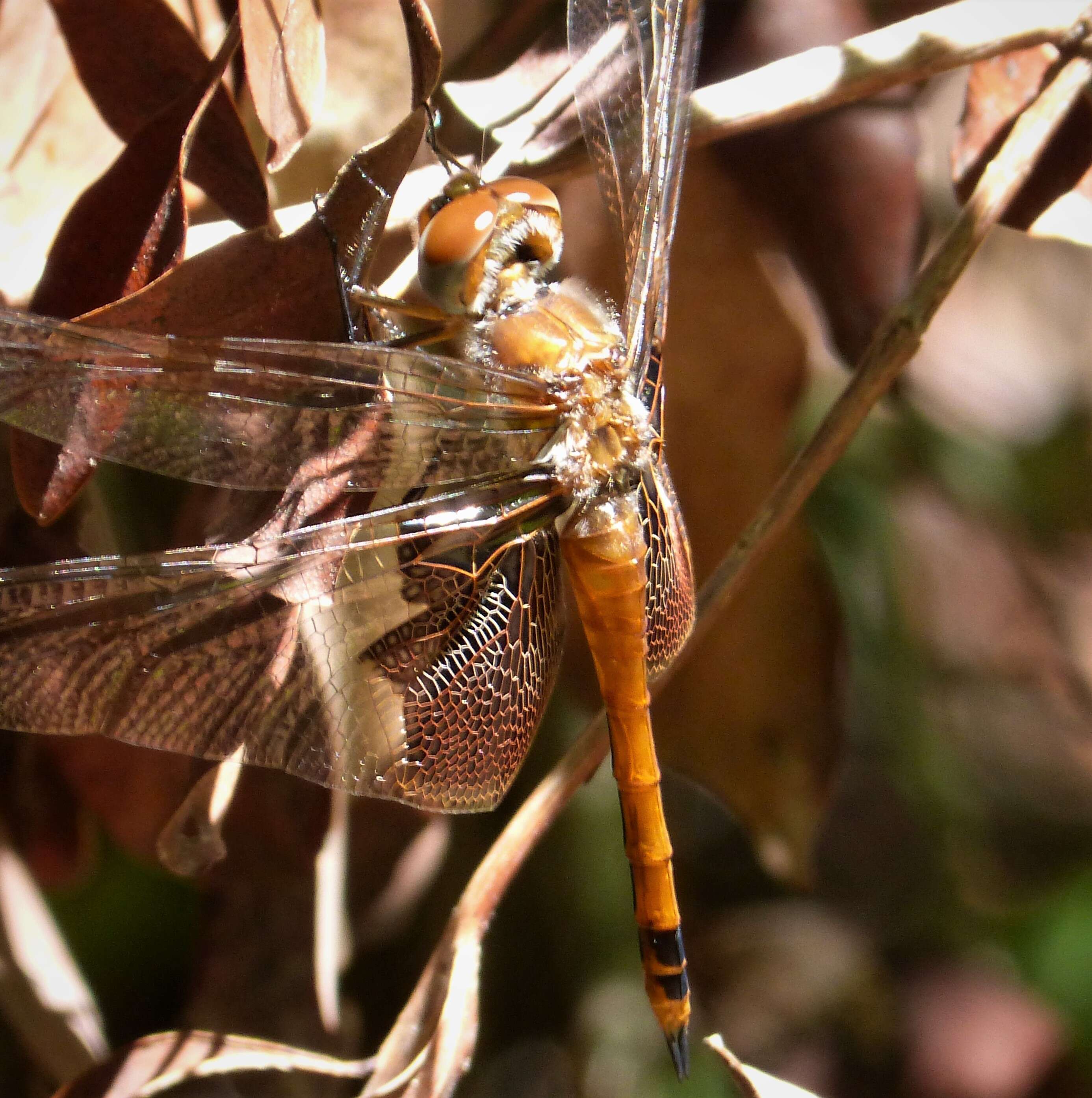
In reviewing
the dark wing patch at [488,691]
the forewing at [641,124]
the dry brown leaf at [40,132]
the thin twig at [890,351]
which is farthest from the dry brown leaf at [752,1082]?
the dry brown leaf at [40,132]

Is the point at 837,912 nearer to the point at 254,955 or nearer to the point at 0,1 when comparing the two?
the point at 254,955

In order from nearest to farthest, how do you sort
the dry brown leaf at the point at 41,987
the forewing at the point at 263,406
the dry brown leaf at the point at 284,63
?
the forewing at the point at 263,406, the dry brown leaf at the point at 284,63, the dry brown leaf at the point at 41,987

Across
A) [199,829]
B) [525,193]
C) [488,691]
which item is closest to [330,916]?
[199,829]

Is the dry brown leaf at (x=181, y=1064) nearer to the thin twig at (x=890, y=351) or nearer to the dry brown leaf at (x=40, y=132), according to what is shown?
the thin twig at (x=890, y=351)

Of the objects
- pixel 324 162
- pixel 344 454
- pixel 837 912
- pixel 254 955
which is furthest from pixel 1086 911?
pixel 324 162

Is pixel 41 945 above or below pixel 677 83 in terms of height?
below

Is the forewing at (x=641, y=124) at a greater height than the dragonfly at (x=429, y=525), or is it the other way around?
the forewing at (x=641, y=124)

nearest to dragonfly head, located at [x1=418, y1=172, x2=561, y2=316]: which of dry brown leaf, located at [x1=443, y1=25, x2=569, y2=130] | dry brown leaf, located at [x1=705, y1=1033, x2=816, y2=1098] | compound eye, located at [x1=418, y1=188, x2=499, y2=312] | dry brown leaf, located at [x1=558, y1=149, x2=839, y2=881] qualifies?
compound eye, located at [x1=418, y1=188, x2=499, y2=312]
